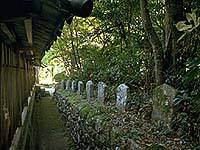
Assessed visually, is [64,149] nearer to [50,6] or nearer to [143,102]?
[143,102]

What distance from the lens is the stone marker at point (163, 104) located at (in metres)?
5.97

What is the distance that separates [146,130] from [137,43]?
16.5 ft

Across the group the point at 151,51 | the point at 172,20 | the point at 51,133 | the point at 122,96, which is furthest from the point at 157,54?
the point at 51,133

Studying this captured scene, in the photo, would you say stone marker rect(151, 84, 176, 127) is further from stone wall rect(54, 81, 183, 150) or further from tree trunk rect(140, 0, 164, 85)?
tree trunk rect(140, 0, 164, 85)

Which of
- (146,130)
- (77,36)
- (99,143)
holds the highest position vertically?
(77,36)

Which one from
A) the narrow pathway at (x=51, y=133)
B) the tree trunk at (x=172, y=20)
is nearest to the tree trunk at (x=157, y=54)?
the tree trunk at (x=172, y=20)

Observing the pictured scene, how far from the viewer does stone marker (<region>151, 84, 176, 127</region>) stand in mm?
5968

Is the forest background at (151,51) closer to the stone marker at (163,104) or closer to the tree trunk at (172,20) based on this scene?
the tree trunk at (172,20)

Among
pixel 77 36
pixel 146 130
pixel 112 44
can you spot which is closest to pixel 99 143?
pixel 146 130

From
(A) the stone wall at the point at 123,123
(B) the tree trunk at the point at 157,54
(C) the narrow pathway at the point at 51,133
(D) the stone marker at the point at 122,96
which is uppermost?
(B) the tree trunk at the point at 157,54

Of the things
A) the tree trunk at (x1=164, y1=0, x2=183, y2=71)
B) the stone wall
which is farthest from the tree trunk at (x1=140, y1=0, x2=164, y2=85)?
the stone wall

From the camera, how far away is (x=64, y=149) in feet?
37.8

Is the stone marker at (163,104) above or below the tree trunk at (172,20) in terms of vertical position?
below

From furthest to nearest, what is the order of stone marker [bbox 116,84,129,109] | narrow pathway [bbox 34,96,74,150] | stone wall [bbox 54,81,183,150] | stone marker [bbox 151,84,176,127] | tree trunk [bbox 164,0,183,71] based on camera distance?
narrow pathway [bbox 34,96,74,150] → stone marker [bbox 116,84,129,109] → tree trunk [bbox 164,0,183,71] → stone marker [bbox 151,84,176,127] → stone wall [bbox 54,81,183,150]
